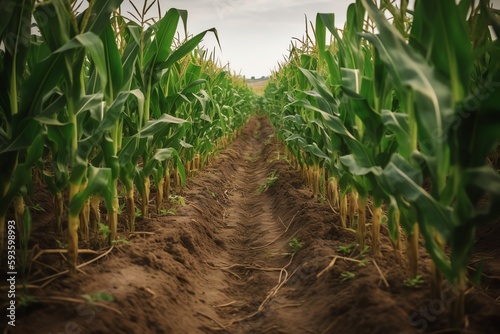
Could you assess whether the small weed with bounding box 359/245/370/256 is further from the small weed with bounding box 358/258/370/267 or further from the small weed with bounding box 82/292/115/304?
the small weed with bounding box 82/292/115/304

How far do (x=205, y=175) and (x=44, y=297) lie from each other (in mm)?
4259

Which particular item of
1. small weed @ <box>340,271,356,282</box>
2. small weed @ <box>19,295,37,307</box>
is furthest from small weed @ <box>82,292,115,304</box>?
small weed @ <box>340,271,356,282</box>

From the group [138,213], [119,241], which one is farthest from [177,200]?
[119,241]

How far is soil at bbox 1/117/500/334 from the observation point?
5.90ft

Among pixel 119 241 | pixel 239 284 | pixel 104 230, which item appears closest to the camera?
pixel 104 230

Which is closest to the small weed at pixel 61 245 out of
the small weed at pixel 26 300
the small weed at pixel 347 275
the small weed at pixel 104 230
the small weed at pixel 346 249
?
the small weed at pixel 104 230

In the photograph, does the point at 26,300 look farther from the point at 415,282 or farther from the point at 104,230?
the point at 415,282

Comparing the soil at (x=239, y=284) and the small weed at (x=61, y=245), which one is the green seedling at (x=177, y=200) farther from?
the small weed at (x=61, y=245)

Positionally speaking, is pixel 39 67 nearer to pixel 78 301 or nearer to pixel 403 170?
pixel 78 301

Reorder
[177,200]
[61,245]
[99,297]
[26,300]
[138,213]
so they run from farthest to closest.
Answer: [177,200] → [138,213] → [61,245] → [99,297] → [26,300]

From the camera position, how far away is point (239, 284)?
315 cm

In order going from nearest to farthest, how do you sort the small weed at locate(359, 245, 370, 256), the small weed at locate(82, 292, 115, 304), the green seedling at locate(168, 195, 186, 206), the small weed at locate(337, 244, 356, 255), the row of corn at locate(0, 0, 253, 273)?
1. the small weed at locate(82, 292, 115, 304)
2. the row of corn at locate(0, 0, 253, 273)
3. the small weed at locate(359, 245, 370, 256)
4. the small weed at locate(337, 244, 356, 255)
5. the green seedling at locate(168, 195, 186, 206)

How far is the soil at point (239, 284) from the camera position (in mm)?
1797

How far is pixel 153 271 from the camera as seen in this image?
257cm
